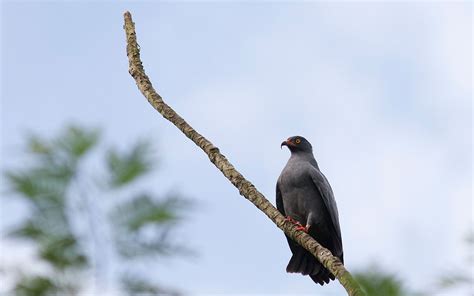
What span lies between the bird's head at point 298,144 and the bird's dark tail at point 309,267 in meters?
2.15

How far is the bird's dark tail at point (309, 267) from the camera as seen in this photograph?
8.85 m

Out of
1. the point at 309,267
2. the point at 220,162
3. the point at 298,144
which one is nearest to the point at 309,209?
the point at 309,267

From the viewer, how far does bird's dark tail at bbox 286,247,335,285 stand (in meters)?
8.85

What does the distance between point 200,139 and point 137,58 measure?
966 mm

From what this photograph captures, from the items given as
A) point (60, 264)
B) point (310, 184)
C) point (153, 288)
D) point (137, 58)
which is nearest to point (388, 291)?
point (153, 288)

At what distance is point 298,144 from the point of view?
1077 centimetres

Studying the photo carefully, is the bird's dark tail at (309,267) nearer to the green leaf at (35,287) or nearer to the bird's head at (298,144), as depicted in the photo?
the bird's head at (298,144)

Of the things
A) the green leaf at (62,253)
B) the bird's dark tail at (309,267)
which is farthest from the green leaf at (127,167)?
the bird's dark tail at (309,267)

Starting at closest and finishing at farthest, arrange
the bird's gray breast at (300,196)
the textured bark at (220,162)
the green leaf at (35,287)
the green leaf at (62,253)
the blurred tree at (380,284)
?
1. the blurred tree at (380,284)
2. the green leaf at (35,287)
3. the green leaf at (62,253)
4. the textured bark at (220,162)
5. the bird's gray breast at (300,196)

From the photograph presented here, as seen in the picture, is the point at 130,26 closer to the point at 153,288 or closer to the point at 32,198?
the point at 32,198

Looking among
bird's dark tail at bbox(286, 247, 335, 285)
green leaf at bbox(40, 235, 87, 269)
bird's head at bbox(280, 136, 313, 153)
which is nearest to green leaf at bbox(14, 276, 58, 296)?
green leaf at bbox(40, 235, 87, 269)

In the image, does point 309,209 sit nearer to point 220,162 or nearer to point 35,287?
point 220,162

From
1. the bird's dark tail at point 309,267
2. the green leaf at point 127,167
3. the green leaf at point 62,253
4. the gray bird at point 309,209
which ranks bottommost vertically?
the green leaf at point 62,253

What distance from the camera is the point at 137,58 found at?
6.29 meters
